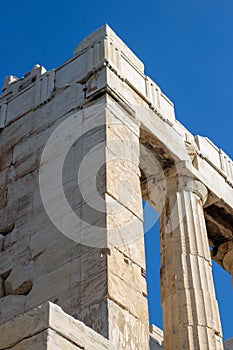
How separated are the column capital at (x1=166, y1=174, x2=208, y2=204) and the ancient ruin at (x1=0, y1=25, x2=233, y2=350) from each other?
23 millimetres

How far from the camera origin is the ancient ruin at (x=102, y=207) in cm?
881

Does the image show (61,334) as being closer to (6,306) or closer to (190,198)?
(6,306)

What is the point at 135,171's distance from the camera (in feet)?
35.3

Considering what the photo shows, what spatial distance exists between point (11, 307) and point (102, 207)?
174 cm

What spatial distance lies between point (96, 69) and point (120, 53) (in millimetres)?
815

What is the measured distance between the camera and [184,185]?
1306 centimetres

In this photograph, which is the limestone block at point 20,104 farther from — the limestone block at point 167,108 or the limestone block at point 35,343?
the limestone block at point 35,343

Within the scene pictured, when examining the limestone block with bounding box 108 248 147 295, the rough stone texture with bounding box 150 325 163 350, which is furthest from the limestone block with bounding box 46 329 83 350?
the rough stone texture with bounding box 150 325 163 350

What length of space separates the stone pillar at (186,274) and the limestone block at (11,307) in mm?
2487

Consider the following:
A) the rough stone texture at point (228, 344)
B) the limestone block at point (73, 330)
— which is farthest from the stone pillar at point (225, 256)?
the limestone block at point (73, 330)

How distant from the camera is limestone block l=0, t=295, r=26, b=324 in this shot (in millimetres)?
9555

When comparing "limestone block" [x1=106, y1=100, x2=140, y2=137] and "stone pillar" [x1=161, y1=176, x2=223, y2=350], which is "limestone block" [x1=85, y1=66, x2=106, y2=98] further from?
"stone pillar" [x1=161, y1=176, x2=223, y2=350]

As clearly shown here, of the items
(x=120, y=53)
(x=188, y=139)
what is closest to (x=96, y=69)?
(x=120, y=53)

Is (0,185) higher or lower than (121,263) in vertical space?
higher
